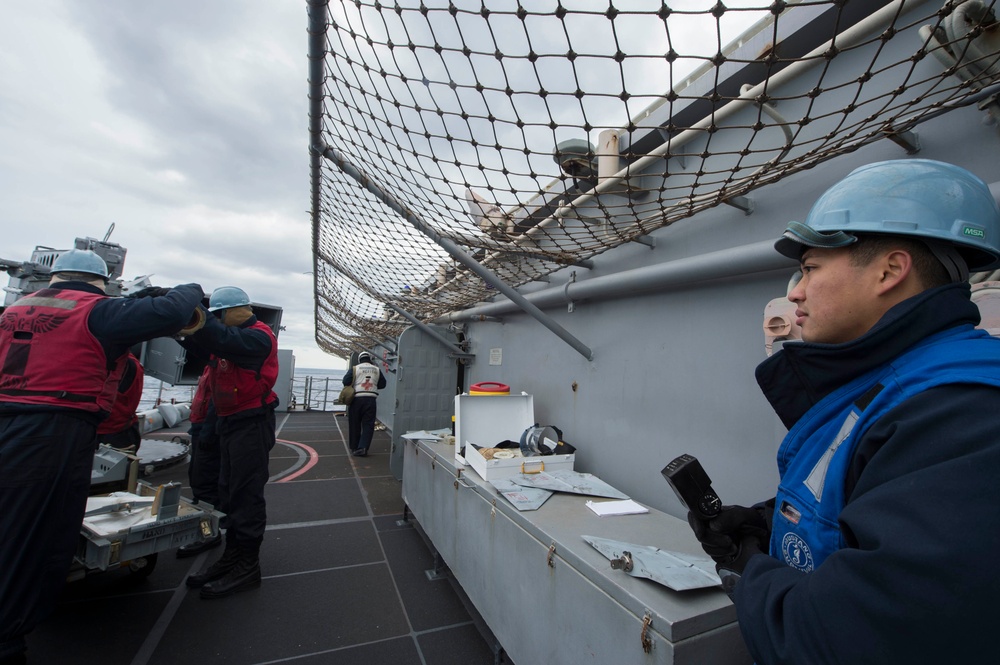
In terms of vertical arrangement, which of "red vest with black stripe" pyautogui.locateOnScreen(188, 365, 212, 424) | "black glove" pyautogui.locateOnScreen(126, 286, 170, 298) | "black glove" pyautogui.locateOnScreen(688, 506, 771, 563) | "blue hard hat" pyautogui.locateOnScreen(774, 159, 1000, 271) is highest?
"black glove" pyautogui.locateOnScreen(126, 286, 170, 298)

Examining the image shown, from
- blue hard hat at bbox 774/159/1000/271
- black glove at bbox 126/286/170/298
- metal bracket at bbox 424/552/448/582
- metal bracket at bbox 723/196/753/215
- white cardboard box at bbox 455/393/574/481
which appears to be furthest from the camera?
white cardboard box at bbox 455/393/574/481

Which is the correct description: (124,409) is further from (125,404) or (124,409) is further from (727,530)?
(727,530)

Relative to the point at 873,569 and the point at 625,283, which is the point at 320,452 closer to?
the point at 625,283

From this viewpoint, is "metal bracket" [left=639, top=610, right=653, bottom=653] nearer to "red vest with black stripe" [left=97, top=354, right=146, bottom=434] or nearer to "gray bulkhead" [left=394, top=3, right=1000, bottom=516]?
"gray bulkhead" [left=394, top=3, right=1000, bottom=516]

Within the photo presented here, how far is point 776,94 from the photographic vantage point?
204 centimetres

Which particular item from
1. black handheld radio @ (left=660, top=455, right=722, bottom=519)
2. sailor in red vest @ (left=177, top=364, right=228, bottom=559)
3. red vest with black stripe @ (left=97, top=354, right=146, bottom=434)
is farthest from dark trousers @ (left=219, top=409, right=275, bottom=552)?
black handheld radio @ (left=660, top=455, right=722, bottom=519)

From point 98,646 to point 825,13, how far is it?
4673mm

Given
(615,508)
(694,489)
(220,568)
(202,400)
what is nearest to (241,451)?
(220,568)

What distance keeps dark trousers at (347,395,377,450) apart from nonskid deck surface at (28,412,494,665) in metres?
3.22

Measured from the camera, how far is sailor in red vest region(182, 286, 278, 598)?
278 centimetres

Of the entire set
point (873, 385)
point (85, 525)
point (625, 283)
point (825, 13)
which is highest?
point (825, 13)

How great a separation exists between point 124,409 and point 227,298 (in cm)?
165

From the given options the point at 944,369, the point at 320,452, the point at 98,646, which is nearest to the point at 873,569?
the point at 944,369

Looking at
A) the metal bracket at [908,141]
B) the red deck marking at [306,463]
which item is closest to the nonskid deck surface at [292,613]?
the red deck marking at [306,463]
